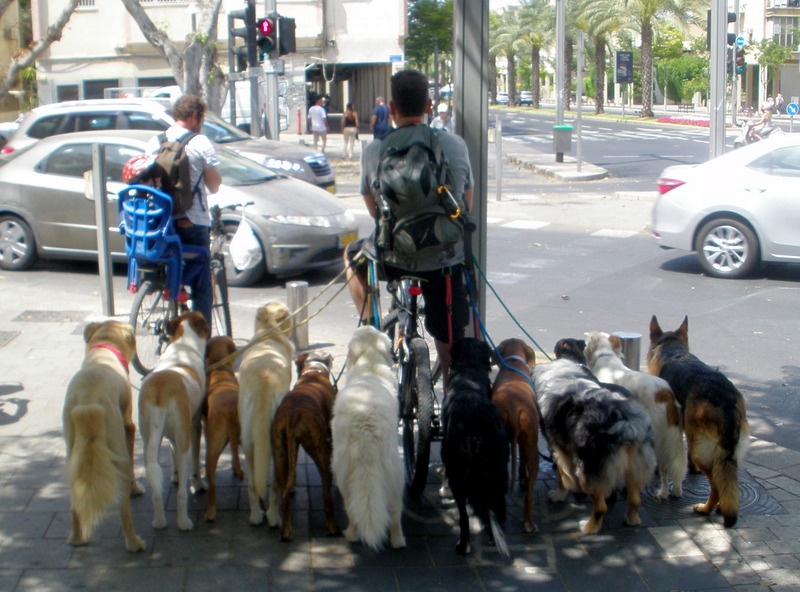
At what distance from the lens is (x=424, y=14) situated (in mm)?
52906

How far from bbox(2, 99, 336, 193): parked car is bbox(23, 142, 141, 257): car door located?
12.1 ft

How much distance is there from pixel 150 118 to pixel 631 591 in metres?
13.6

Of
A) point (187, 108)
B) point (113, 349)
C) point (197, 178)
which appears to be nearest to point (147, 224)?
point (197, 178)

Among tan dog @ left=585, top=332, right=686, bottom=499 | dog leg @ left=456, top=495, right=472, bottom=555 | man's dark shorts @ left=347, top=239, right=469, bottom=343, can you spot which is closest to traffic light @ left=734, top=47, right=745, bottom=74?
tan dog @ left=585, top=332, right=686, bottom=499

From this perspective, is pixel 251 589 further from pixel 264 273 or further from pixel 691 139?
pixel 691 139

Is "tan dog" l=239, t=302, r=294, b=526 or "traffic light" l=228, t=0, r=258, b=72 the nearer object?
"tan dog" l=239, t=302, r=294, b=526

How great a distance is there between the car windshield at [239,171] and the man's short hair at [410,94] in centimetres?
686

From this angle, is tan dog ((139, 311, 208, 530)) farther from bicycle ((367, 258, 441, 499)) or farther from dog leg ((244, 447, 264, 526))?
bicycle ((367, 258, 441, 499))

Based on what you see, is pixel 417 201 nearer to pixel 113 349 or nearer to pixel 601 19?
pixel 113 349

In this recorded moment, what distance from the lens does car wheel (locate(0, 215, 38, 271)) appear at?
12117 mm

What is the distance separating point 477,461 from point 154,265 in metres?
3.53

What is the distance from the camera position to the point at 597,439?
4754mm

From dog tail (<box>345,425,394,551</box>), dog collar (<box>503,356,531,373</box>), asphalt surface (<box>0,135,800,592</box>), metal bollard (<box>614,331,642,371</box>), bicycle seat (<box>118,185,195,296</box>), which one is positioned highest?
bicycle seat (<box>118,185,195,296</box>)

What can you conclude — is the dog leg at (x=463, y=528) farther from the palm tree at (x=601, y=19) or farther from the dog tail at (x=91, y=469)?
the palm tree at (x=601, y=19)
